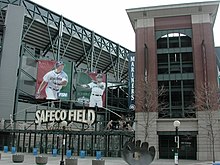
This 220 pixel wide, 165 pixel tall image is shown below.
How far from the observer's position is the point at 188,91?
41375mm

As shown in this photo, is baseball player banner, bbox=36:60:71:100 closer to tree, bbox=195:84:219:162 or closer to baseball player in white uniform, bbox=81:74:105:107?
baseball player in white uniform, bbox=81:74:105:107

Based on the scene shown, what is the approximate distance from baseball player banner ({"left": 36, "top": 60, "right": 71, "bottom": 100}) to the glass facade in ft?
83.1

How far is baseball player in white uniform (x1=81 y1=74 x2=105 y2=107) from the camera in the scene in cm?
6662

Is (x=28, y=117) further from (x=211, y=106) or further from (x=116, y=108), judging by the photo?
(x=211, y=106)

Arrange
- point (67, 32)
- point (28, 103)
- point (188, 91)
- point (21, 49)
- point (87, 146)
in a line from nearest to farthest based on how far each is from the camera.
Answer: point (188, 91)
point (87, 146)
point (21, 49)
point (28, 103)
point (67, 32)

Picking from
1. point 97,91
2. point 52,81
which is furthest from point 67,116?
point 97,91

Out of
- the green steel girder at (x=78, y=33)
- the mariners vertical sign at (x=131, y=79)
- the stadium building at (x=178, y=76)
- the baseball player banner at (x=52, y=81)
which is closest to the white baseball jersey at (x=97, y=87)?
the baseball player banner at (x=52, y=81)

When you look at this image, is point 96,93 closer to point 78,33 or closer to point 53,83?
point 53,83

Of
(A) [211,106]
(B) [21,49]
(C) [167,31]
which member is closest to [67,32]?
(B) [21,49]

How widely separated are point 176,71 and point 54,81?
27529 millimetres

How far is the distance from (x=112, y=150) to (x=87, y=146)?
4.73 m

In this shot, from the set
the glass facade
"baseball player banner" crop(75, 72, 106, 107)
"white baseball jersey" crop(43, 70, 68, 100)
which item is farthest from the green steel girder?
the glass facade

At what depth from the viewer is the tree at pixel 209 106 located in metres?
37.6

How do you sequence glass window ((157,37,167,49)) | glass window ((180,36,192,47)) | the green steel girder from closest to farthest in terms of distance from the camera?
glass window ((180,36,192,47)) < glass window ((157,37,167,49)) < the green steel girder
